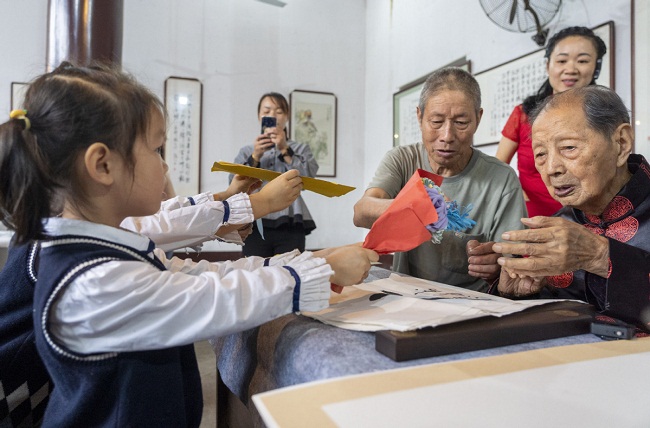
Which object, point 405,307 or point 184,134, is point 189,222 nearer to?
point 405,307

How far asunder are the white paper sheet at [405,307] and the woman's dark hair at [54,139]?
463 millimetres

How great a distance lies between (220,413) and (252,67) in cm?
332

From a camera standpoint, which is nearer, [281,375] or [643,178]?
[281,375]

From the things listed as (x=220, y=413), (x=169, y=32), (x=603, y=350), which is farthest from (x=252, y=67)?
(x=603, y=350)

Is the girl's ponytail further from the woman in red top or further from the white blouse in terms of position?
the woman in red top

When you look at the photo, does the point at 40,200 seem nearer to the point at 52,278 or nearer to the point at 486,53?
the point at 52,278

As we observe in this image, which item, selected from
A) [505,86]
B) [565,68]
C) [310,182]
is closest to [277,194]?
[310,182]

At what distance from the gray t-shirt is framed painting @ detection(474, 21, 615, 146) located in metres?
1.19

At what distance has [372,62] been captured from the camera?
4.32m

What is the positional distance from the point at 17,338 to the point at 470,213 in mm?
1272

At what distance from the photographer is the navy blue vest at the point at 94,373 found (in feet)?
2.23

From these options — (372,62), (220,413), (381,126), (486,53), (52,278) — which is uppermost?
(372,62)

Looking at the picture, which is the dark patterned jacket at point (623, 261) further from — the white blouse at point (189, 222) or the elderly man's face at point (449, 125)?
the white blouse at point (189, 222)

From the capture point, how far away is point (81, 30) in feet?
9.02
